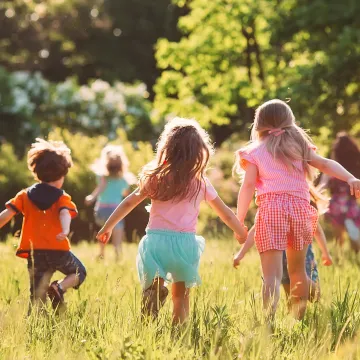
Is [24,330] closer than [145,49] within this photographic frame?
Yes

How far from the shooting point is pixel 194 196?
527 centimetres

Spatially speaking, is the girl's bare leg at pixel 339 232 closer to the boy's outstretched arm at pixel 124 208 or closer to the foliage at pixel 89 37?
the boy's outstretched arm at pixel 124 208

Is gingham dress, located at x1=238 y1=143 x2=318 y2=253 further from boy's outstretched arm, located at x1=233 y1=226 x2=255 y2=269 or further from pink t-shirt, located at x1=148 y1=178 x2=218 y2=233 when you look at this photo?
pink t-shirt, located at x1=148 y1=178 x2=218 y2=233

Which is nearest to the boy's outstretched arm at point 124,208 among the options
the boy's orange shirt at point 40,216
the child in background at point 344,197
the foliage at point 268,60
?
the boy's orange shirt at point 40,216

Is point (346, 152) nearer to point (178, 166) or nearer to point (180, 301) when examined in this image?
point (178, 166)

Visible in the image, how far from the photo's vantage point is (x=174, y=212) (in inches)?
206

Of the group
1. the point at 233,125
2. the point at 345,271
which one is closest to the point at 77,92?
the point at 233,125

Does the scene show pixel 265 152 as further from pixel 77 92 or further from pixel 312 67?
pixel 77 92

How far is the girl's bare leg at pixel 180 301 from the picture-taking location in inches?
199

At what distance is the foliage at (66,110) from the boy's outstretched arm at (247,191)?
67.7 feet

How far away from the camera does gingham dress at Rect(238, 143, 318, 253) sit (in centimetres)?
564

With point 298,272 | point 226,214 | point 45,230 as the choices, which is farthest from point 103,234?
point 298,272

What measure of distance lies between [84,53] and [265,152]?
3363 cm

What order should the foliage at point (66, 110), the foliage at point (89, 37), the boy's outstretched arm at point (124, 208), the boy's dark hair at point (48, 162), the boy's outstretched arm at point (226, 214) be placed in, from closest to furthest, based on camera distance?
1. the boy's outstretched arm at point (124, 208)
2. the boy's outstretched arm at point (226, 214)
3. the boy's dark hair at point (48, 162)
4. the foliage at point (66, 110)
5. the foliage at point (89, 37)
